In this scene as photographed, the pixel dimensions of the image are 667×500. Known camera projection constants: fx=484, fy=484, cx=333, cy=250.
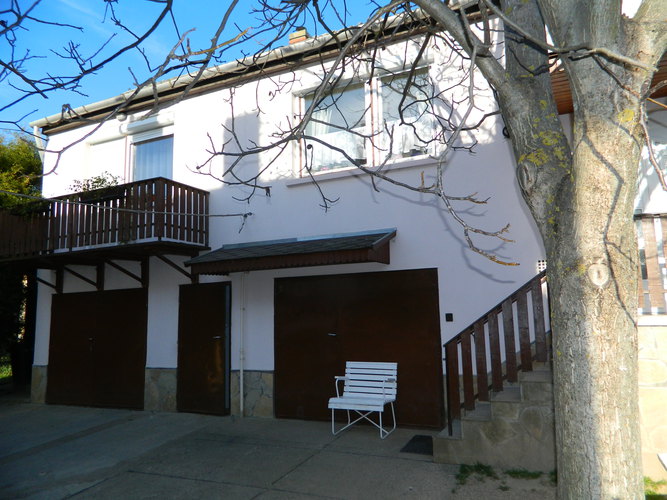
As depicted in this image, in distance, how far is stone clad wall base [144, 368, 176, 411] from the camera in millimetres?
8016

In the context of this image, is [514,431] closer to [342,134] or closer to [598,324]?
[598,324]

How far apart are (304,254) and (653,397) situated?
394cm

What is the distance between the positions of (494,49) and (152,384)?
24.4 ft

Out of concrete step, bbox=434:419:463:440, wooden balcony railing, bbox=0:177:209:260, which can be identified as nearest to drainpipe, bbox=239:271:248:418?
wooden balcony railing, bbox=0:177:209:260

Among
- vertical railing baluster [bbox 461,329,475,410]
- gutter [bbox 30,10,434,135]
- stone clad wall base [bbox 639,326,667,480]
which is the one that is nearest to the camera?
stone clad wall base [bbox 639,326,667,480]

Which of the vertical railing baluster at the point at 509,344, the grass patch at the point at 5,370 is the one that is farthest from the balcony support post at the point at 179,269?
the grass patch at the point at 5,370

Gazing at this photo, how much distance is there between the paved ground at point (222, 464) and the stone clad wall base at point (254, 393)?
0.19 m

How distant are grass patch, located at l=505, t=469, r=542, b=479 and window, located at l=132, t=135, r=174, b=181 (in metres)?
7.21

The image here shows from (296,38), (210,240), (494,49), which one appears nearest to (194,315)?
(210,240)

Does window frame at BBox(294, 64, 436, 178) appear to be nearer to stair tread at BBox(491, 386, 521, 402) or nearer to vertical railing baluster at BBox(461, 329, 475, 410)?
vertical railing baluster at BBox(461, 329, 475, 410)

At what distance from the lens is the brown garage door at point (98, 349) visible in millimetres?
8484

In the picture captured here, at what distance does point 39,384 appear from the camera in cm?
945

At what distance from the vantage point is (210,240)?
819 centimetres

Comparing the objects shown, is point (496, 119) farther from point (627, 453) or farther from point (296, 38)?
point (627, 453)
